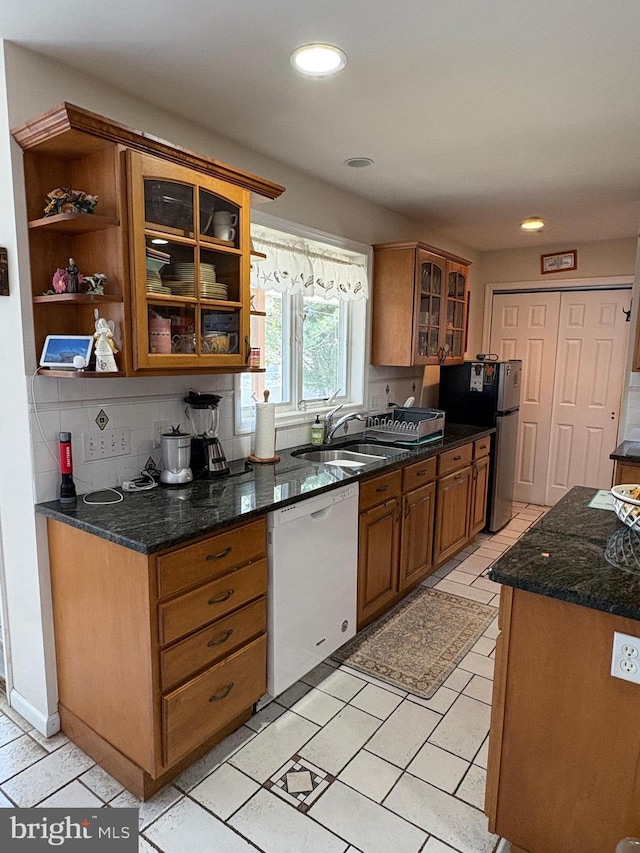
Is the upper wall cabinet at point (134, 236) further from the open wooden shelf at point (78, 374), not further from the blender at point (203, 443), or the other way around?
the blender at point (203, 443)

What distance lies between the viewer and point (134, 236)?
6.04 feet

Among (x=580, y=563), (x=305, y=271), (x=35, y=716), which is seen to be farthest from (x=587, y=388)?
(x=35, y=716)

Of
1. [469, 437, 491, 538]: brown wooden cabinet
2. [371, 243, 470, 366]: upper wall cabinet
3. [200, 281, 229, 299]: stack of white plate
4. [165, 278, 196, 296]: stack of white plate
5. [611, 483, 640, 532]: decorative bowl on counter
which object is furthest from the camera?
[469, 437, 491, 538]: brown wooden cabinet

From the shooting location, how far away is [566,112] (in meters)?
2.21

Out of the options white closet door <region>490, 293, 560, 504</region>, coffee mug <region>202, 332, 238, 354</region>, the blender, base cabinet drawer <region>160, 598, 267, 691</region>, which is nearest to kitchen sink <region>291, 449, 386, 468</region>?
the blender

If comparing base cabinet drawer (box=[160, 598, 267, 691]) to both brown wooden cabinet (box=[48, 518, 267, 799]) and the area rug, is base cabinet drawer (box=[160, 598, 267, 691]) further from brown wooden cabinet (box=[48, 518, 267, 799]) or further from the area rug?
the area rug

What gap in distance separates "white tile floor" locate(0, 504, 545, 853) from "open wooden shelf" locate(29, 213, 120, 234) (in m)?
1.90

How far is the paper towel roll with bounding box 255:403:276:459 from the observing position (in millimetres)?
2702

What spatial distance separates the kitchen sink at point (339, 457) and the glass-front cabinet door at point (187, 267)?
38.5 inches

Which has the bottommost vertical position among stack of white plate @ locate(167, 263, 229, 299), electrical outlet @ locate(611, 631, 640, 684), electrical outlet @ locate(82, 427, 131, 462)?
electrical outlet @ locate(611, 631, 640, 684)

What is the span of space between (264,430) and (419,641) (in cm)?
136

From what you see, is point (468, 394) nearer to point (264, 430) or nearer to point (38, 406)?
point (264, 430)

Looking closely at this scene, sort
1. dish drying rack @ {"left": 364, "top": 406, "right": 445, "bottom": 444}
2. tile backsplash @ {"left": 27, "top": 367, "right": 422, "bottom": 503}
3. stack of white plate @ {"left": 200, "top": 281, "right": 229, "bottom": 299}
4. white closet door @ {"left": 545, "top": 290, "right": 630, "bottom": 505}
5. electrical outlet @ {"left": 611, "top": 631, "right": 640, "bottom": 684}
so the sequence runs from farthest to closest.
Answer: white closet door @ {"left": 545, "top": 290, "right": 630, "bottom": 505} < dish drying rack @ {"left": 364, "top": 406, "right": 445, "bottom": 444} < stack of white plate @ {"left": 200, "top": 281, "right": 229, "bottom": 299} < tile backsplash @ {"left": 27, "top": 367, "right": 422, "bottom": 503} < electrical outlet @ {"left": 611, "top": 631, "right": 640, "bottom": 684}

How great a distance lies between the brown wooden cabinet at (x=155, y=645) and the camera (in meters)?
1.67
